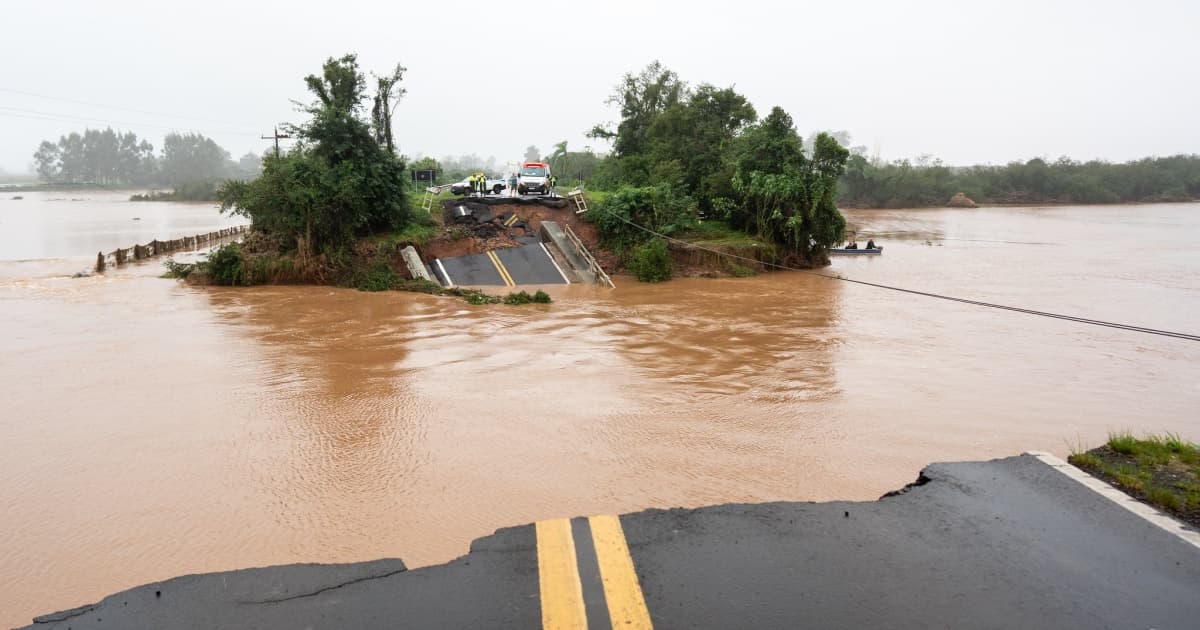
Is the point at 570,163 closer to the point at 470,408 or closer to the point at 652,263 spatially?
the point at 652,263

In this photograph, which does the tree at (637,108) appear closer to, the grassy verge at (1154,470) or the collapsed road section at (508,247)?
the collapsed road section at (508,247)

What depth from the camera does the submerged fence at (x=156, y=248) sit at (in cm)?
2745

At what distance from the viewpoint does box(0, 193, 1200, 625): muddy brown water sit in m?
5.43

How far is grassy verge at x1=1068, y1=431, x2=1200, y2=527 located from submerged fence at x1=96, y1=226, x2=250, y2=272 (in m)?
30.3

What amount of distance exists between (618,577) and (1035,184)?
278 feet

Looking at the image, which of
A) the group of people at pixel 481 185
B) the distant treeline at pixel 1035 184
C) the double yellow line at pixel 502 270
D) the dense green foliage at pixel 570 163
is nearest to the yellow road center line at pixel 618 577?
the double yellow line at pixel 502 270

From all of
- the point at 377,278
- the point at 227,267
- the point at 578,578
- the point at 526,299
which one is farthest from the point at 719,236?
the point at 578,578

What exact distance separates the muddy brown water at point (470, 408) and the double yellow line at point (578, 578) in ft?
3.31

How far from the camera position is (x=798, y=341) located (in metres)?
Answer: 14.2

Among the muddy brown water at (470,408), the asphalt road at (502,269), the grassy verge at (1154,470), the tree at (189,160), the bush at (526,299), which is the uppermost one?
the tree at (189,160)

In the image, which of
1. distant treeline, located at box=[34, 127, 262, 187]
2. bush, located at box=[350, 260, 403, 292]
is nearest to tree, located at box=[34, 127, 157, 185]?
distant treeline, located at box=[34, 127, 262, 187]

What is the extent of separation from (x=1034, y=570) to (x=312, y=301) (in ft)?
61.7

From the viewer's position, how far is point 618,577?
369 centimetres

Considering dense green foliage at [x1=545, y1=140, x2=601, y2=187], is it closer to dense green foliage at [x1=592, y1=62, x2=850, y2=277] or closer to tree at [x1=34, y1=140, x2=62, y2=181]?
dense green foliage at [x1=592, y1=62, x2=850, y2=277]
